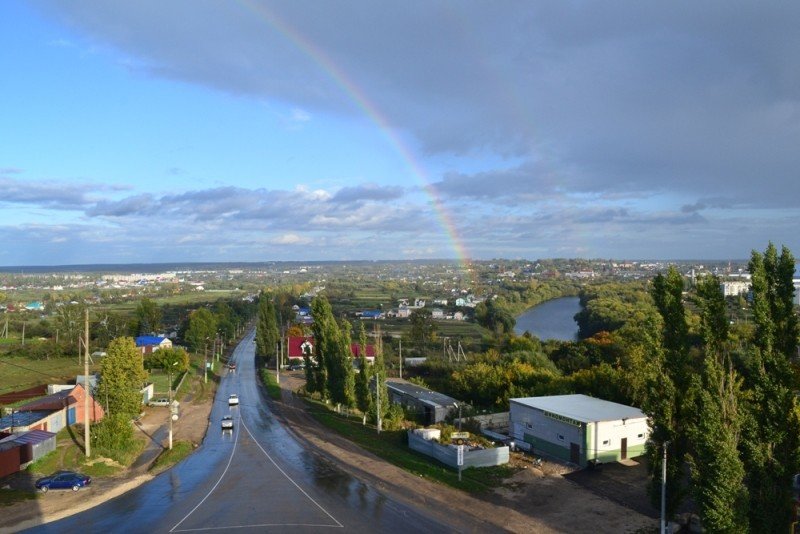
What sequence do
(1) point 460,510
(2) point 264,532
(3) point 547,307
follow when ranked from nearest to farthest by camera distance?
(2) point 264,532 < (1) point 460,510 < (3) point 547,307

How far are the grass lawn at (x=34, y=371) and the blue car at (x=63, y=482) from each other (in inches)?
1148

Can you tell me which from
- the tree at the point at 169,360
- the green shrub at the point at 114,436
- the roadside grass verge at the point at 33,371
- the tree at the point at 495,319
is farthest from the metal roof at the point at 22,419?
the tree at the point at 495,319

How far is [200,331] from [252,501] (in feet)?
171

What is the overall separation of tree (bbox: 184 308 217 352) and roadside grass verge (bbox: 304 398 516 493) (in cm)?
3685

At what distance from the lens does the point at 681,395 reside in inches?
643

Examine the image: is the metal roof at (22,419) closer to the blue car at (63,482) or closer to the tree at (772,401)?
the blue car at (63,482)

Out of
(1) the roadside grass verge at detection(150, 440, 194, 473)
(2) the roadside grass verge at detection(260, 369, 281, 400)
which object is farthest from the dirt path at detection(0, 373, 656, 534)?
(2) the roadside grass verge at detection(260, 369, 281, 400)

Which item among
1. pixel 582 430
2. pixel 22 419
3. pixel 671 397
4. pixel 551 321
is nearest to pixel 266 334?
pixel 22 419

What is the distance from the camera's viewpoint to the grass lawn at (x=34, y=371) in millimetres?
48028

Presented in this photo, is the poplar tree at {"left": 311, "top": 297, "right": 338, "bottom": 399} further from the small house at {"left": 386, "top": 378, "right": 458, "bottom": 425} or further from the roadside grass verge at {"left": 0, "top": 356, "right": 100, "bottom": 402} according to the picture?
the roadside grass verge at {"left": 0, "top": 356, "right": 100, "bottom": 402}

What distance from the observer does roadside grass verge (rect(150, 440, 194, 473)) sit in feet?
79.7

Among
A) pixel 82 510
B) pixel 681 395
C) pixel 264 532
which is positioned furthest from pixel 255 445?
pixel 681 395

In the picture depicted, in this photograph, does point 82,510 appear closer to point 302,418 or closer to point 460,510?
point 460,510

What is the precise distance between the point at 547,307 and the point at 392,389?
107 m
